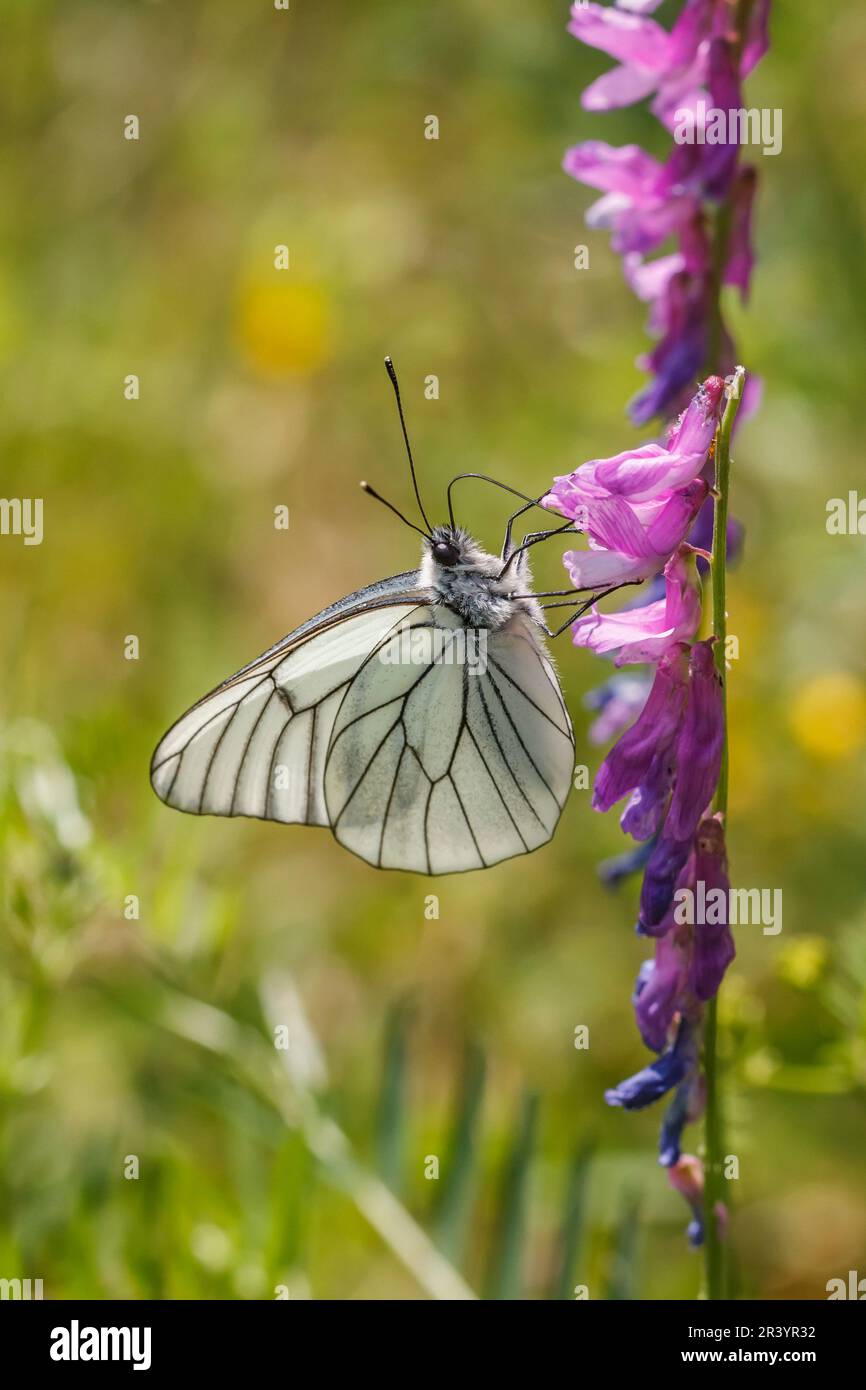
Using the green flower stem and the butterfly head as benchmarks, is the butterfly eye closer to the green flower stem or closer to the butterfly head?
the butterfly head

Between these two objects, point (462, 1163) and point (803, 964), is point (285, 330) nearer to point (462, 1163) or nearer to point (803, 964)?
point (462, 1163)

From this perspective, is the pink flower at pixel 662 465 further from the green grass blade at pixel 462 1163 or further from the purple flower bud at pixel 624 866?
the green grass blade at pixel 462 1163

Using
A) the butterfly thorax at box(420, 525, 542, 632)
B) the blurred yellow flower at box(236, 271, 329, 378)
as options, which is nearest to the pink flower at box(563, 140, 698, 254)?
the butterfly thorax at box(420, 525, 542, 632)

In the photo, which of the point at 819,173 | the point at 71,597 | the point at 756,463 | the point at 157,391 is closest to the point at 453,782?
the point at 756,463

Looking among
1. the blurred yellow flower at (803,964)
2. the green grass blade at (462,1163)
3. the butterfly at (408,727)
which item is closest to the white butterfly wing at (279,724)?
the butterfly at (408,727)

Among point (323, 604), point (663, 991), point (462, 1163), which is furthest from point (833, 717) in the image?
point (663, 991)

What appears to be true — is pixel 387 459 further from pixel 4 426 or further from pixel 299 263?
pixel 4 426
